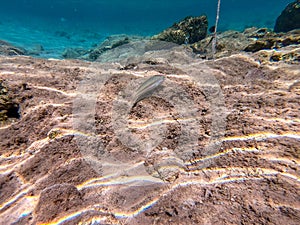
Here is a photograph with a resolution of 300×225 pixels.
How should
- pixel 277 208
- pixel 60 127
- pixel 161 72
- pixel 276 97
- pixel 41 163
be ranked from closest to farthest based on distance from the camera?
pixel 277 208 < pixel 41 163 < pixel 60 127 < pixel 276 97 < pixel 161 72

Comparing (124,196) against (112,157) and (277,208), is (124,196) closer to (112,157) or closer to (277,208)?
Result: (112,157)

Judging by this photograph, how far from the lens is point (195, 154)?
75.4 inches

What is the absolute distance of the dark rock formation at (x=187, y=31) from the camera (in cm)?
804

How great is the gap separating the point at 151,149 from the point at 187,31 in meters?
7.72

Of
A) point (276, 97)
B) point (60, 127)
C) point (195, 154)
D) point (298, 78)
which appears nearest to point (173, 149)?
point (195, 154)

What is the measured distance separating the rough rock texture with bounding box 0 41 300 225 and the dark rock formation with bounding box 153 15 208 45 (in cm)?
568

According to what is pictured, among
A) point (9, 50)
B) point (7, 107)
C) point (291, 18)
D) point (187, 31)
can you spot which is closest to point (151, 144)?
point (7, 107)

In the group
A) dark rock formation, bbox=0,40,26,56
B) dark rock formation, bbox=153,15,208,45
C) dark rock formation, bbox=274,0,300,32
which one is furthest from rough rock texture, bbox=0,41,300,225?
dark rock formation, bbox=274,0,300,32

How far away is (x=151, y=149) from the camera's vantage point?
6.79 ft

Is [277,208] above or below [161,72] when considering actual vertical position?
below

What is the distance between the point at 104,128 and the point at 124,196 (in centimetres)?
95

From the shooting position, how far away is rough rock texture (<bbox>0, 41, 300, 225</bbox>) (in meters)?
1.38

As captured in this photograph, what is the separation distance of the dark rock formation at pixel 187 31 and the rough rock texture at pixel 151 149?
18.6 feet

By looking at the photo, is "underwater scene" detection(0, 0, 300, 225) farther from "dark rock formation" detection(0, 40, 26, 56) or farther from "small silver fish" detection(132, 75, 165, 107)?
"dark rock formation" detection(0, 40, 26, 56)
